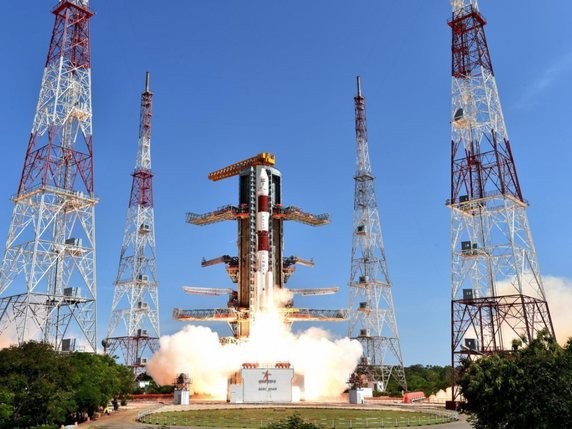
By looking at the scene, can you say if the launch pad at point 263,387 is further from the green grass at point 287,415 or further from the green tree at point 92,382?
the green tree at point 92,382

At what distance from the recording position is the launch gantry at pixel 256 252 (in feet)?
276

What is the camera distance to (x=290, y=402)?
225 feet

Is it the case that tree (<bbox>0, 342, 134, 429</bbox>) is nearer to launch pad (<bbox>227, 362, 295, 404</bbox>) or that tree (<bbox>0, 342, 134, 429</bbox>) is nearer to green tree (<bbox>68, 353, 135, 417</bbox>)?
green tree (<bbox>68, 353, 135, 417</bbox>)

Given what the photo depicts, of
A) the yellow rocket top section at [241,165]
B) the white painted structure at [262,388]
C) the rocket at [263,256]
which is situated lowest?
the white painted structure at [262,388]

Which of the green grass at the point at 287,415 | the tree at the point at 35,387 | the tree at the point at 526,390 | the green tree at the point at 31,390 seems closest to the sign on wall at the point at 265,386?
the green grass at the point at 287,415

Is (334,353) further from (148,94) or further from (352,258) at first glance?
(148,94)

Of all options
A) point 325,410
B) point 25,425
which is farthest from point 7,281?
point 325,410

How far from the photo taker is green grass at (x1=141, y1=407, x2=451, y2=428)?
45.5 metres

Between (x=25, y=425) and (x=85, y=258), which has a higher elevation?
(x=85, y=258)

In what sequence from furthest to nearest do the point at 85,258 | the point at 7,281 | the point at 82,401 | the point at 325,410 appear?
the point at 85,258 < the point at 7,281 < the point at 325,410 < the point at 82,401

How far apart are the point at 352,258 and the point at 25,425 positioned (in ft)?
196

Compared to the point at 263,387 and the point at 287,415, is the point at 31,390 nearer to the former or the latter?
the point at 287,415

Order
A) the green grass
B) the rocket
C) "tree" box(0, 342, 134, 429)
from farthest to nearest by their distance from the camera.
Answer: the rocket → the green grass → "tree" box(0, 342, 134, 429)

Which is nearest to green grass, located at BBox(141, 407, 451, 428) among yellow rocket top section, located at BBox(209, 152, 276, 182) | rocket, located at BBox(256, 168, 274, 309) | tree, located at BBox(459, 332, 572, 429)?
tree, located at BBox(459, 332, 572, 429)
